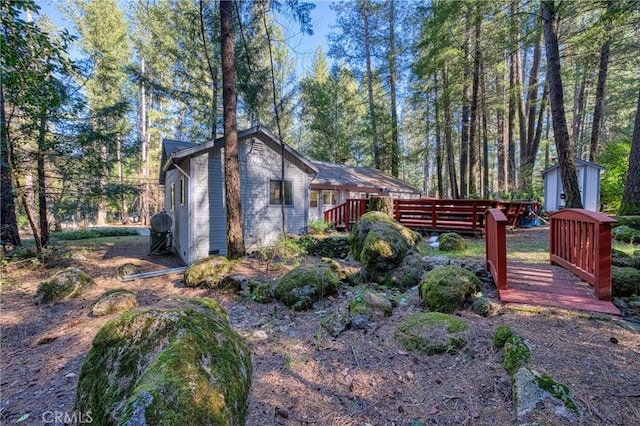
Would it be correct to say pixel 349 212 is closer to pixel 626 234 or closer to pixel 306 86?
pixel 626 234

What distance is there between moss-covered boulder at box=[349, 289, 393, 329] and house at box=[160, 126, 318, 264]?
4.74 m

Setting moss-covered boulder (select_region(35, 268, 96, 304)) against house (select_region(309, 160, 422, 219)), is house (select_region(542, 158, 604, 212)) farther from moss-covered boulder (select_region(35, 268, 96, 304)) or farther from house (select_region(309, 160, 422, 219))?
moss-covered boulder (select_region(35, 268, 96, 304))

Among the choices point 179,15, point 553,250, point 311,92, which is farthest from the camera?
point 311,92

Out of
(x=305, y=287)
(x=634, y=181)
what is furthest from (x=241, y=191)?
(x=634, y=181)

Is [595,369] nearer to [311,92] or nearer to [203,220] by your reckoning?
[203,220]

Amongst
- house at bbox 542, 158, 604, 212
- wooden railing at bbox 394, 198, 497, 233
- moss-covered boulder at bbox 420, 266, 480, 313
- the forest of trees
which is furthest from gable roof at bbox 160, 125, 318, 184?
house at bbox 542, 158, 604, 212

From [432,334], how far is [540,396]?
1.18m

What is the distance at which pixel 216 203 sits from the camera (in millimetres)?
9148

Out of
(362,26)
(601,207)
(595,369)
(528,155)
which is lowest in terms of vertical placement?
(595,369)

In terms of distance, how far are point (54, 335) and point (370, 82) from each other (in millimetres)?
19331

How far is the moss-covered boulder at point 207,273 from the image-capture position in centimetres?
606

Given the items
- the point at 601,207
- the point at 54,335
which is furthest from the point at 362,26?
the point at 54,335

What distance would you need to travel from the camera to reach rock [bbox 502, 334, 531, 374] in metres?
2.34

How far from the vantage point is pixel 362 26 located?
18328 millimetres
